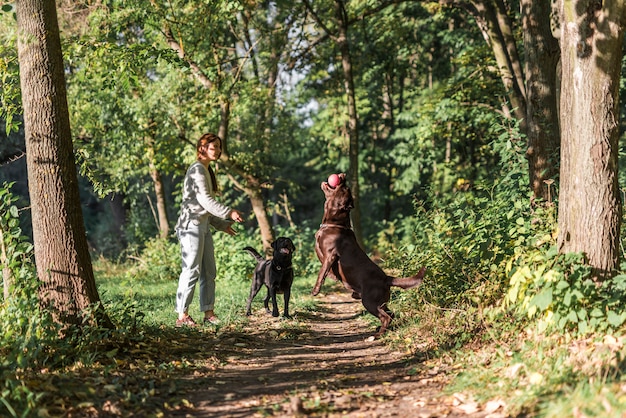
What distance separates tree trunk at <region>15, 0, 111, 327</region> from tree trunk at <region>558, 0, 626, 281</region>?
4.32 metres

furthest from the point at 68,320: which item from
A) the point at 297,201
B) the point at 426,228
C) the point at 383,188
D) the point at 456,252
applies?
the point at 297,201

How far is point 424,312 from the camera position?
671 cm

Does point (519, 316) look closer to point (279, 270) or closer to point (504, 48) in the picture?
point (279, 270)

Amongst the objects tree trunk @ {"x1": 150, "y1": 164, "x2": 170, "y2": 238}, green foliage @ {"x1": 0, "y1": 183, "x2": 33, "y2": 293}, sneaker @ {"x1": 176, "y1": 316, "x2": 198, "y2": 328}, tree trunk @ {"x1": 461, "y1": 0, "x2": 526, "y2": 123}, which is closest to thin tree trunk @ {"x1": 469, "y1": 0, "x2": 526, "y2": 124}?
tree trunk @ {"x1": 461, "y1": 0, "x2": 526, "y2": 123}

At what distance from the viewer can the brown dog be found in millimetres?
6832

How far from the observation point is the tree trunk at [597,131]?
203 inches

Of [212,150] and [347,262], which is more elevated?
[212,150]

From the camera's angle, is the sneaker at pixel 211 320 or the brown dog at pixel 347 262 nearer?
the brown dog at pixel 347 262

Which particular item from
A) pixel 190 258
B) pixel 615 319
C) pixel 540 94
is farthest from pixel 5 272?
pixel 540 94

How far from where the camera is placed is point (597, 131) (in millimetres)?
5191

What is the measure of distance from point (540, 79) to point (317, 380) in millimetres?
6008

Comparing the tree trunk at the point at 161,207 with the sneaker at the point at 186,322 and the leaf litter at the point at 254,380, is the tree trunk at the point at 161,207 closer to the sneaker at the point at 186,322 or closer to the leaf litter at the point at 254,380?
the sneaker at the point at 186,322

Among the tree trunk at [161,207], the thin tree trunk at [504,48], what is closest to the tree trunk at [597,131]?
the thin tree trunk at [504,48]

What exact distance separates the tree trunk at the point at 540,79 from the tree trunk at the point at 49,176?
584 cm
